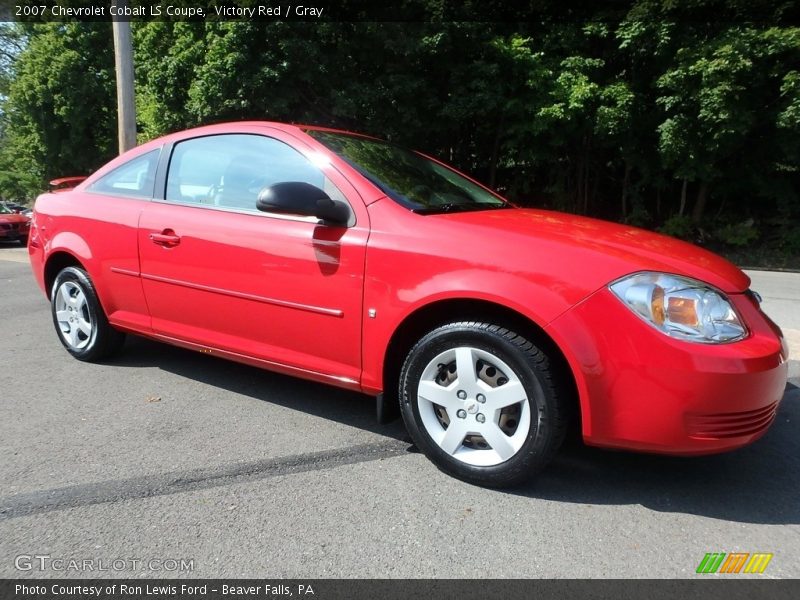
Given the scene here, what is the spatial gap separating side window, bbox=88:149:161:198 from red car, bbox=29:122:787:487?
3cm

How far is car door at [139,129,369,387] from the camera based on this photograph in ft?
9.41

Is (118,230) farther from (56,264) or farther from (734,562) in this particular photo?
(734,562)

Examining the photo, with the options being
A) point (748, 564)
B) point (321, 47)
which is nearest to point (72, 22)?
point (321, 47)

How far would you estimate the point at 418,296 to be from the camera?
262cm

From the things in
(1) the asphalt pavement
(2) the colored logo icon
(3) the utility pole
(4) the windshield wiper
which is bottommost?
(1) the asphalt pavement

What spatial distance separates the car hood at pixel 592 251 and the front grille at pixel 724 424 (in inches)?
20.3

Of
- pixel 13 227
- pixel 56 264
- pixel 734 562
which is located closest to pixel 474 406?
pixel 734 562

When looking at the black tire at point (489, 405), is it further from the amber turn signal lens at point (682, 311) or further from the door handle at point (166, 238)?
the door handle at point (166, 238)

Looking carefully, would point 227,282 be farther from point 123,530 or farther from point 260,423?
point 123,530

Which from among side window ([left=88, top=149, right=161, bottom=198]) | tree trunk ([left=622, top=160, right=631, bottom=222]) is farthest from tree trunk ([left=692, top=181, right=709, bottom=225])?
side window ([left=88, top=149, right=161, bottom=198])

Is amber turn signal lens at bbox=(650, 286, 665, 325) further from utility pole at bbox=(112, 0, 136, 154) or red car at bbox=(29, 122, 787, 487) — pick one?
utility pole at bbox=(112, 0, 136, 154)

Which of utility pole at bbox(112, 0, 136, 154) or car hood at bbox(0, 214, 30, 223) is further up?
utility pole at bbox(112, 0, 136, 154)

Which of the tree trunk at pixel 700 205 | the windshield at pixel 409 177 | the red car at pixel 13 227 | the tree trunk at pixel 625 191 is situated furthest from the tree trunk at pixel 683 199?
the red car at pixel 13 227
